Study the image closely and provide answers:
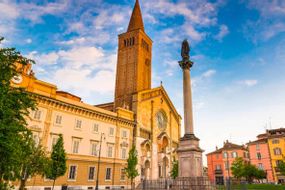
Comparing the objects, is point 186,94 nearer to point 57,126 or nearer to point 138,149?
point 57,126

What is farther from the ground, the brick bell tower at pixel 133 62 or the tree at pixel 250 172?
the brick bell tower at pixel 133 62

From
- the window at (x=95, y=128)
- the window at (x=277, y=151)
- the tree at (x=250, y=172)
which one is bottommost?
the tree at (x=250, y=172)

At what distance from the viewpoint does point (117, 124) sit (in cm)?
4175

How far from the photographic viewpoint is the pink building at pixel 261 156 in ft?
188

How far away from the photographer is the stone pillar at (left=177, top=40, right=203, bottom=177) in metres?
20.6

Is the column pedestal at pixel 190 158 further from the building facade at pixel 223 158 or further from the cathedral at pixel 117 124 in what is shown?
the building facade at pixel 223 158

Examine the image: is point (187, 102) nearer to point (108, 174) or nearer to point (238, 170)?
point (108, 174)

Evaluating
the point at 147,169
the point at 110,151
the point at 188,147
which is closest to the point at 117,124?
the point at 110,151

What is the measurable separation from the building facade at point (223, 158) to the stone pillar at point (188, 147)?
47.9 metres

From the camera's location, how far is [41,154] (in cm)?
2319

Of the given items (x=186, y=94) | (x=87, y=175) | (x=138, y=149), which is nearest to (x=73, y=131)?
(x=87, y=175)

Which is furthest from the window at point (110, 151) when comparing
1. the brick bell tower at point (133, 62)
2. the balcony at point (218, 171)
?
the balcony at point (218, 171)

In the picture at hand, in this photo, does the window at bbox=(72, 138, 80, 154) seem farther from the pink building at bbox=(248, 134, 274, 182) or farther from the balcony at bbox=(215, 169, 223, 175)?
the balcony at bbox=(215, 169, 223, 175)

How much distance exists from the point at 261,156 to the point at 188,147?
155 feet
